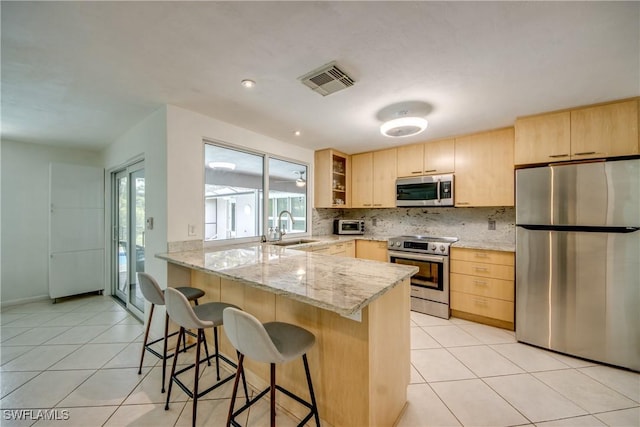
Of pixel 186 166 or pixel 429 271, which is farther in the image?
pixel 429 271

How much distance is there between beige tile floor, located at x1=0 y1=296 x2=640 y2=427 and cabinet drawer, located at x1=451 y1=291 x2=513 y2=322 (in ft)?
0.60

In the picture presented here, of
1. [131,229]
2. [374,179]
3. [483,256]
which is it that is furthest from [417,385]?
[131,229]

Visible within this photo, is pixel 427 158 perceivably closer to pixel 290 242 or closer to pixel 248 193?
pixel 290 242

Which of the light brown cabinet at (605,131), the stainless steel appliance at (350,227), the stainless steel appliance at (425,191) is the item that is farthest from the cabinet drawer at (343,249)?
the light brown cabinet at (605,131)

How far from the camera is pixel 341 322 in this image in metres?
1.36

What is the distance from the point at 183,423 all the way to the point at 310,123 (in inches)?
112

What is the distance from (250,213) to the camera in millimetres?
3406

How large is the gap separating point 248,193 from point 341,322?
2.50m

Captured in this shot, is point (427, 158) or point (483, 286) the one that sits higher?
point (427, 158)

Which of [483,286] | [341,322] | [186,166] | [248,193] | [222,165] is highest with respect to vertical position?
[222,165]

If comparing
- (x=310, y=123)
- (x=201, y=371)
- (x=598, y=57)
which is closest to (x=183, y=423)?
(x=201, y=371)

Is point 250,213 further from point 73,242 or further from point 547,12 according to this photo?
point 547,12

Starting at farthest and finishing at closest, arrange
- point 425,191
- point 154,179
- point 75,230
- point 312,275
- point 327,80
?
point 75,230 < point 425,191 < point 154,179 < point 327,80 < point 312,275

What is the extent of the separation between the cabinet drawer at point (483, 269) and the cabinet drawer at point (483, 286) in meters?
0.05
